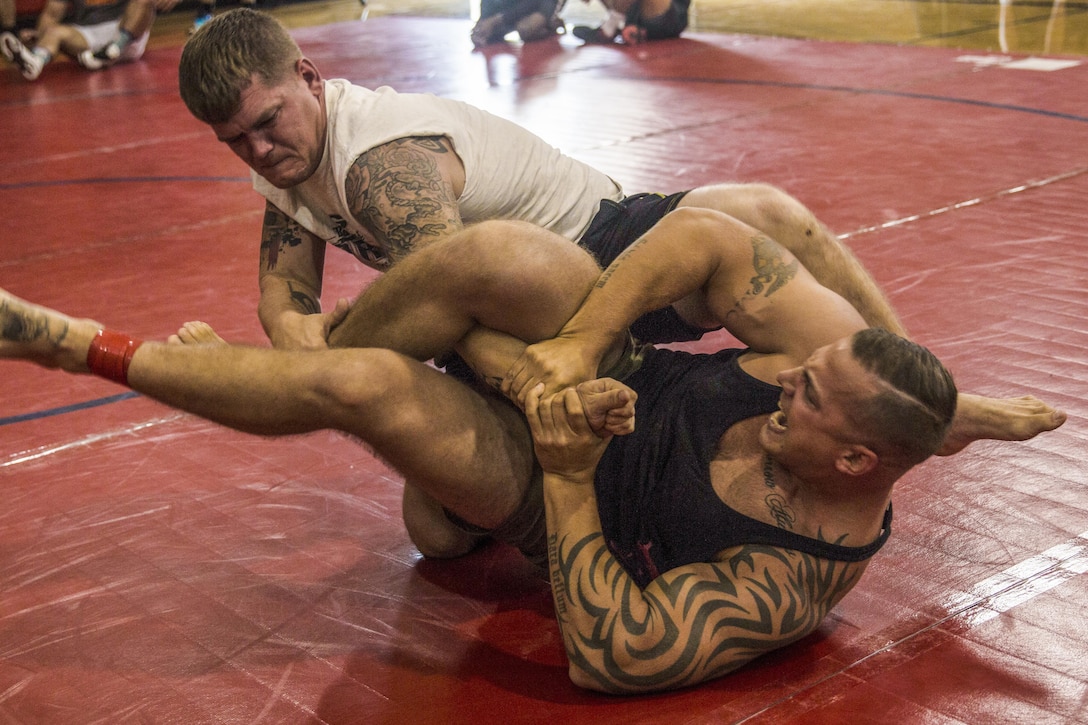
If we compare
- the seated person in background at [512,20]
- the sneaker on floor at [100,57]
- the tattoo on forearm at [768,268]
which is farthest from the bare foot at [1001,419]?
the sneaker on floor at [100,57]

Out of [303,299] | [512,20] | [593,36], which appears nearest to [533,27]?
[512,20]

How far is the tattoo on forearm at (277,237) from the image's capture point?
2635 millimetres

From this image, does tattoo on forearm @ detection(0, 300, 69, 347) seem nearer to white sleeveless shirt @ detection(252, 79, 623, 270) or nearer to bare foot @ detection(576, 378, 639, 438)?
white sleeveless shirt @ detection(252, 79, 623, 270)

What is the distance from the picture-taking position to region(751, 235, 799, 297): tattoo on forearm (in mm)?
2039

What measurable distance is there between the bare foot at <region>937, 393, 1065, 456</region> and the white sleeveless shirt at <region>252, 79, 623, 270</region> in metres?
0.90

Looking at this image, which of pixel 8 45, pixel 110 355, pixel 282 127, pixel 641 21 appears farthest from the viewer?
pixel 641 21

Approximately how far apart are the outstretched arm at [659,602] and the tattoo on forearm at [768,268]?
0.39 m

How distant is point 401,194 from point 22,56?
7065 mm

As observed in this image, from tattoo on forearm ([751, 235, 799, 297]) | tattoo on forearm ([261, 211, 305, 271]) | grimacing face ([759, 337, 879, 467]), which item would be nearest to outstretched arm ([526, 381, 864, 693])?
grimacing face ([759, 337, 879, 467])

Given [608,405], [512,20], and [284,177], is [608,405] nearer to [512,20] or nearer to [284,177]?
[284,177]

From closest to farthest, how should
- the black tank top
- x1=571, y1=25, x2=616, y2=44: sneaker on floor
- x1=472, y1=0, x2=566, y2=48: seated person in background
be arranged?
the black tank top
x1=571, y1=25, x2=616, y2=44: sneaker on floor
x1=472, y1=0, x2=566, y2=48: seated person in background

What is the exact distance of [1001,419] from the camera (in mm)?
2182

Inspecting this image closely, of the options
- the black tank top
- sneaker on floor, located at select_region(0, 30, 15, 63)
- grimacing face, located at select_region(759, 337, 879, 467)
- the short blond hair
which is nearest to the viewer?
grimacing face, located at select_region(759, 337, 879, 467)

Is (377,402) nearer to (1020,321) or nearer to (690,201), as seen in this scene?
(690,201)
